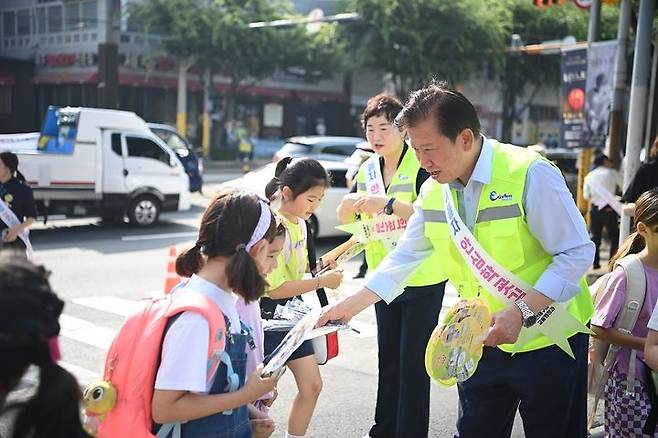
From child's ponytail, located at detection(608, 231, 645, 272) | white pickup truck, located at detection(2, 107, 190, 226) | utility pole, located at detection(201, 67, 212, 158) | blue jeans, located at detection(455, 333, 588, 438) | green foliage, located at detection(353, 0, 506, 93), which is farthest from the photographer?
utility pole, located at detection(201, 67, 212, 158)

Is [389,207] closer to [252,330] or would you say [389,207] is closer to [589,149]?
[252,330]

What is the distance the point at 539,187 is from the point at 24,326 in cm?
182

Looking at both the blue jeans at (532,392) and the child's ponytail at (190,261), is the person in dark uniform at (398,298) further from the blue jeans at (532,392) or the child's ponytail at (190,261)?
the child's ponytail at (190,261)

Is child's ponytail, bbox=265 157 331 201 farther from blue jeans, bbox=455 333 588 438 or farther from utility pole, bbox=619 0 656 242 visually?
utility pole, bbox=619 0 656 242

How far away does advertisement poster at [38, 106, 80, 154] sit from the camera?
43.6 ft

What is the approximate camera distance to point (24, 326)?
1.53 meters

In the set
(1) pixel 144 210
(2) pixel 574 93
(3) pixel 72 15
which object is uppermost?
(3) pixel 72 15

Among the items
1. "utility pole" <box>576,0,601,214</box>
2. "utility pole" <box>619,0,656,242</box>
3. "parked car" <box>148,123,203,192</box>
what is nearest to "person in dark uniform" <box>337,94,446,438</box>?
"utility pole" <box>619,0,656,242</box>

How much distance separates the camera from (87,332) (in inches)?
275

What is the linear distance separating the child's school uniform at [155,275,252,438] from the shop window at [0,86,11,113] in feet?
111

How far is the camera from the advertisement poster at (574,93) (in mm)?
10586

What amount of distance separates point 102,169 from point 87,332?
286 inches

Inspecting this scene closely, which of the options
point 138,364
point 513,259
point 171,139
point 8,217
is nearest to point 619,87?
point 8,217

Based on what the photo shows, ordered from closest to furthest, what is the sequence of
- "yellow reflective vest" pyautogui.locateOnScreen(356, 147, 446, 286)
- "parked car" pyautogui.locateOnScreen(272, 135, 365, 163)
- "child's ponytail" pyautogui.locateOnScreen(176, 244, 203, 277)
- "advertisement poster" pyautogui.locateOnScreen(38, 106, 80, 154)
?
"child's ponytail" pyautogui.locateOnScreen(176, 244, 203, 277) → "yellow reflective vest" pyautogui.locateOnScreen(356, 147, 446, 286) → "advertisement poster" pyautogui.locateOnScreen(38, 106, 80, 154) → "parked car" pyautogui.locateOnScreen(272, 135, 365, 163)
